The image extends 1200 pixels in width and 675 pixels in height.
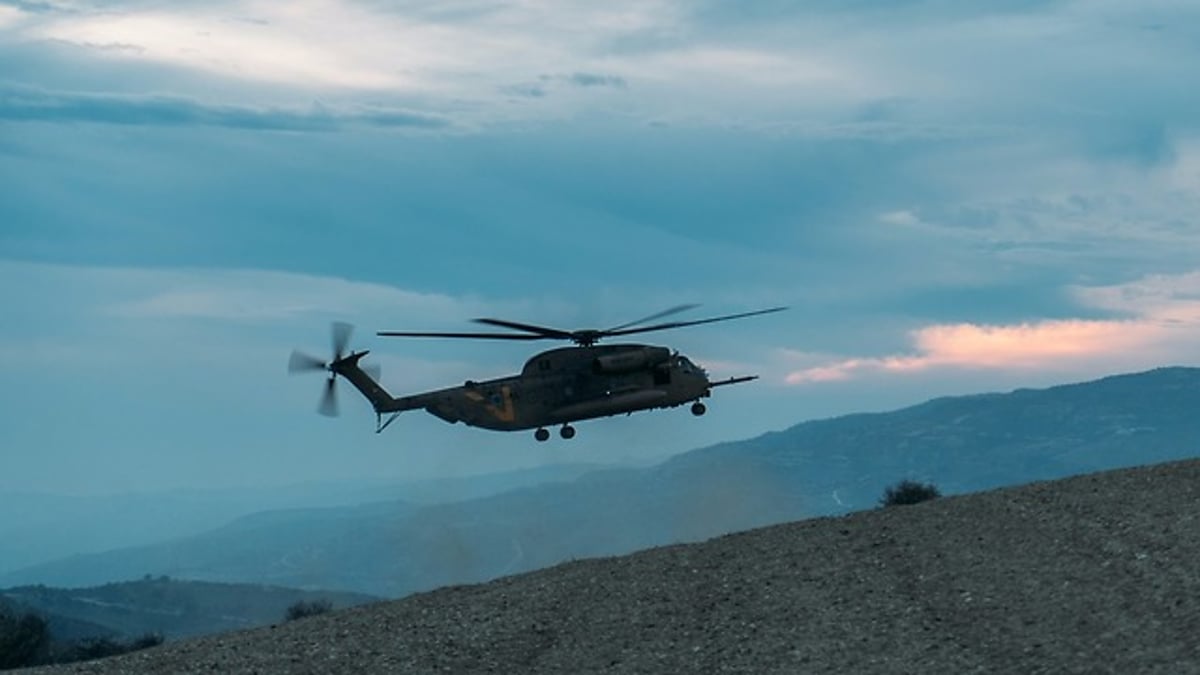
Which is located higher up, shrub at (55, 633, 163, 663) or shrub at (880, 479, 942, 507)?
shrub at (880, 479, 942, 507)

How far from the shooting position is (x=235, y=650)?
36.3 metres

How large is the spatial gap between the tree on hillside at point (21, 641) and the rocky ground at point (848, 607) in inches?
621

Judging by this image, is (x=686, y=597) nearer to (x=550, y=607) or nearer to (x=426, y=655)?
(x=550, y=607)

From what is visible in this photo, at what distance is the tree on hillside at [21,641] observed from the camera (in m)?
52.4

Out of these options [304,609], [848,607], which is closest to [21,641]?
[304,609]

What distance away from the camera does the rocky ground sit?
101ft

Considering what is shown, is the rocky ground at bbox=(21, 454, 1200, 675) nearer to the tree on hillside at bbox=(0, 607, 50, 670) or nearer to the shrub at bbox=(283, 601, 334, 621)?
the tree on hillside at bbox=(0, 607, 50, 670)

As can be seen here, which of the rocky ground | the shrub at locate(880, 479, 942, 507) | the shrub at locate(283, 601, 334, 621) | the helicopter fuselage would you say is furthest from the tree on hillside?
the shrub at locate(880, 479, 942, 507)

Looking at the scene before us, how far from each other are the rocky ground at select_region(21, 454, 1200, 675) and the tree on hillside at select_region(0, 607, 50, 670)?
15.8 metres

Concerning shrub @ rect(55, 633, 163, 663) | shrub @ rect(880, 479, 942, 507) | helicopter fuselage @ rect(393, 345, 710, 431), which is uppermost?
helicopter fuselage @ rect(393, 345, 710, 431)

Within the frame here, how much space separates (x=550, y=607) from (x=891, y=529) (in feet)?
23.8

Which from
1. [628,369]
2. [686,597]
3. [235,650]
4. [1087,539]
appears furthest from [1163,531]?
[628,369]

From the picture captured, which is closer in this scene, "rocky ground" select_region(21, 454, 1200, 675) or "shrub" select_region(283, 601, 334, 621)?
"rocky ground" select_region(21, 454, 1200, 675)

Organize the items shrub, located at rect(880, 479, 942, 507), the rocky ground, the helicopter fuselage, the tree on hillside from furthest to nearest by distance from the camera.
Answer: the helicopter fuselage
the tree on hillside
shrub, located at rect(880, 479, 942, 507)
the rocky ground
